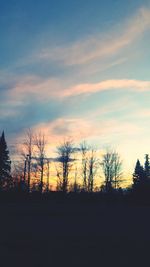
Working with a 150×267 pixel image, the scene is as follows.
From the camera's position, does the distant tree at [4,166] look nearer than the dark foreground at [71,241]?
No

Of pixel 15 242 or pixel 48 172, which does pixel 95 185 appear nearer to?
pixel 48 172

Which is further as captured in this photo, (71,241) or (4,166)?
(4,166)

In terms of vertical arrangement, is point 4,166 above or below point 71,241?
above

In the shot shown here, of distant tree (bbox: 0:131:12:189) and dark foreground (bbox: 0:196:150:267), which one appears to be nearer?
dark foreground (bbox: 0:196:150:267)

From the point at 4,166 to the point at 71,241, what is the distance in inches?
1822

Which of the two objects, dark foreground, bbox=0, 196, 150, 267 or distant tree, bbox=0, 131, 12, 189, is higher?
distant tree, bbox=0, 131, 12, 189

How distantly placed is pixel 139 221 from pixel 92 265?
1532 centimetres

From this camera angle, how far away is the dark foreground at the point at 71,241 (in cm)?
1180

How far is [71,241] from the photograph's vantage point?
15906 mm

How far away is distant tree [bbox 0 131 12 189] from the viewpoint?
59.2 m

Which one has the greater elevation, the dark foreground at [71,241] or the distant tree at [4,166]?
the distant tree at [4,166]

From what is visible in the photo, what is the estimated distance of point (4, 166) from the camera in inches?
2366

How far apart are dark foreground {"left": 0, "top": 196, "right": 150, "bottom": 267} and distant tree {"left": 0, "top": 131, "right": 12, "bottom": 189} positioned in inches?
1219

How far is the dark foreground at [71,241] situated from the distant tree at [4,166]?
3096cm
